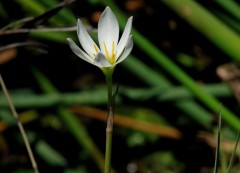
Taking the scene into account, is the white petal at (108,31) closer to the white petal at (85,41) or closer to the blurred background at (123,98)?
the white petal at (85,41)

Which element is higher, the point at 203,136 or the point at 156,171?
the point at 203,136

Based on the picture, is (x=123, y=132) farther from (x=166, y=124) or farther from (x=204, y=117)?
(x=204, y=117)

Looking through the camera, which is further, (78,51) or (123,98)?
(123,98)

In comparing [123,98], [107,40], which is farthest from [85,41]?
[123,98]

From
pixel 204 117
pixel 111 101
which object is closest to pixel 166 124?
pixel 204 117

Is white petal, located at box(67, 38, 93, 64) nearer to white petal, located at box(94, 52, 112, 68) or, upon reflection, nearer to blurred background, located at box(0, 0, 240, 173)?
white petal, located at box(94, 52, 112, 68)

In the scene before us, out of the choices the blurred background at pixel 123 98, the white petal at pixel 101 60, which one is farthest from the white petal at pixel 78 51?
the blurred background at pixel 123 98

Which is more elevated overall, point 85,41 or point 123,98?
point 85,41

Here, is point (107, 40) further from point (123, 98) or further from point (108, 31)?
point (123, 98)
